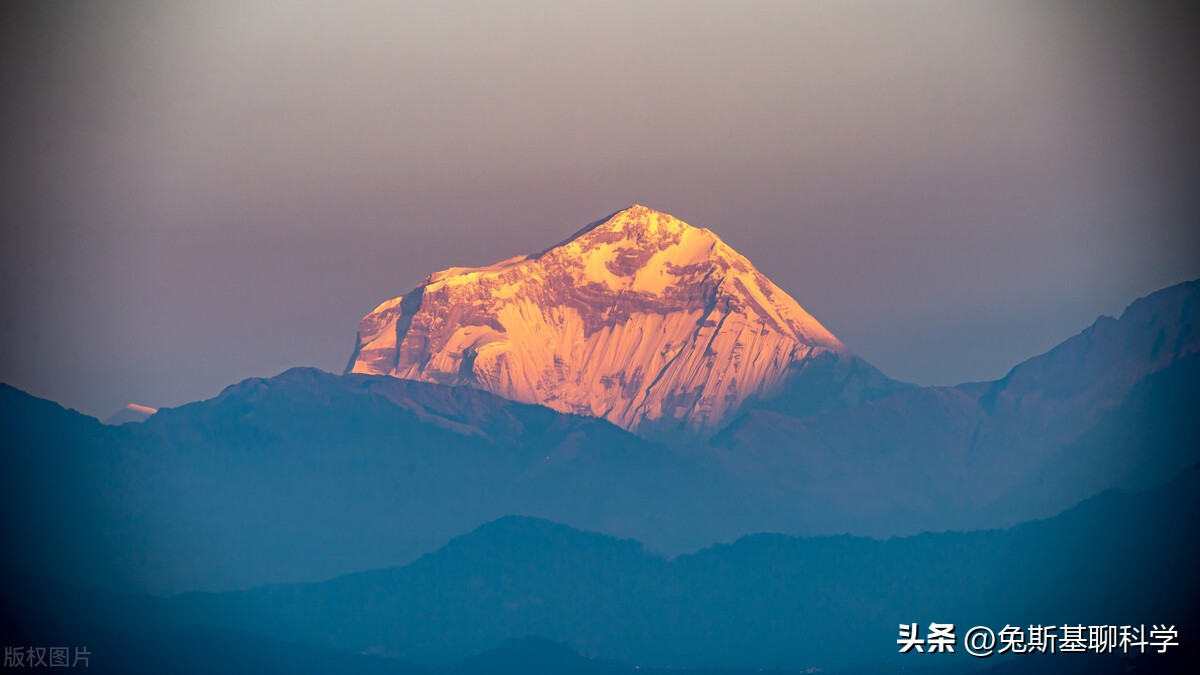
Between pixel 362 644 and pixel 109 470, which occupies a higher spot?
pixel 109 470

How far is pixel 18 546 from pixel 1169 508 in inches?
3871

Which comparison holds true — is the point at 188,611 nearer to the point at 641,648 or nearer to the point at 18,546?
the point at 18,546

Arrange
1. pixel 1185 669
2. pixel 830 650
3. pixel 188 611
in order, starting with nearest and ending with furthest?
pixel 1185 669, pixel 188 611, pixel 830 650

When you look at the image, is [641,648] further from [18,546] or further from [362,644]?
[18,546]

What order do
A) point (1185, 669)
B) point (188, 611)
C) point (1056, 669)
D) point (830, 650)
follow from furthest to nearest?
point (830, 650) < point (188, 611) < point (1056, 669) < point (1185, 669)

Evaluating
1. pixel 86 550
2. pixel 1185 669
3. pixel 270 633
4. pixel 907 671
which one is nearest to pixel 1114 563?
pixel 907 671

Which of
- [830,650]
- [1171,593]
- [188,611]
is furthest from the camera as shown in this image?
[830,650]

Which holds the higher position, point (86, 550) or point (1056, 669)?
point (86, 550)

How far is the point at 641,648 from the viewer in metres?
199

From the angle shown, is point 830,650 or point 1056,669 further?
point 830,650

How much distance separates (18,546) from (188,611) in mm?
16207

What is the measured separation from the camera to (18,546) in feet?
574

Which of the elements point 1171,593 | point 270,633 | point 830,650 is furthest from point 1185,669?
point 270,633

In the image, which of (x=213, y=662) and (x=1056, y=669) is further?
(x=213, y=662)
